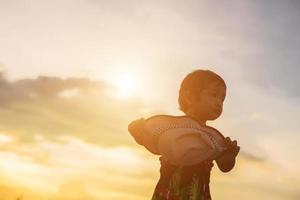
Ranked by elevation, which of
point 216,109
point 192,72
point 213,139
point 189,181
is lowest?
point 189,181

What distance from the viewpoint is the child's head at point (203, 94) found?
20.5 ft

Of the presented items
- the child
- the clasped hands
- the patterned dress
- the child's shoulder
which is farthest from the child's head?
the patterned dress

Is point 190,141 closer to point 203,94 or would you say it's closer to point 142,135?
point 142,135

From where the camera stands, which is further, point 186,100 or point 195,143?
point 186,100

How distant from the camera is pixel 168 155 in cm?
593

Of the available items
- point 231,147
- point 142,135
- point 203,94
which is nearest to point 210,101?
point 203,94

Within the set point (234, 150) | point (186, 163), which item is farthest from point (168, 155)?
point (234, 150)

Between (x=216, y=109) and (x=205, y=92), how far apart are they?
243 millimetres

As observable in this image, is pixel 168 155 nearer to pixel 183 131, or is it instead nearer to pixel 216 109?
pixel 183 131

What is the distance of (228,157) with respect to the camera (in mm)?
6094

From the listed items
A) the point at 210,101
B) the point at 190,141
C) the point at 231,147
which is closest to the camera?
the point at 190,141

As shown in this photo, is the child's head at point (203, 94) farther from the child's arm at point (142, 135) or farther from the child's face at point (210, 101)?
the child's arm at point (142, 135)

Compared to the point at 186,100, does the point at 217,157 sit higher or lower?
lower

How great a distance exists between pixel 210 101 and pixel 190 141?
2.33ft
